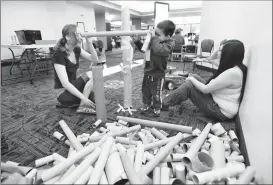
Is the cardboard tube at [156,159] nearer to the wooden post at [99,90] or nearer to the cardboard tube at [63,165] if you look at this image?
the cardboard tube at [63,165]

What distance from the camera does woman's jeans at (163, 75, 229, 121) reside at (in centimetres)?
181

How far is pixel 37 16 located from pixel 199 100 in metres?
7.08

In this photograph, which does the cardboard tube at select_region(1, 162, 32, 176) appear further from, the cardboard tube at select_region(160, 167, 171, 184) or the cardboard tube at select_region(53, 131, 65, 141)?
the cardboard tube at select_region(160, 167, 171, 184)

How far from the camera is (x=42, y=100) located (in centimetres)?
265

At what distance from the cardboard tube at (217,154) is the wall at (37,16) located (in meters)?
6.76

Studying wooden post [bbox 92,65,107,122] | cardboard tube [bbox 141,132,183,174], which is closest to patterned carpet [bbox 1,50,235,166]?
wooden post [bbox 92,65,107,122]

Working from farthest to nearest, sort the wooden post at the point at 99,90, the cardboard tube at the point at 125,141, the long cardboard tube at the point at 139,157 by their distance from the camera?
the wooden post at the point at 99,90 → the cardboard tube at the point at 125,141 → the long cardboard tube at the point at 139,157

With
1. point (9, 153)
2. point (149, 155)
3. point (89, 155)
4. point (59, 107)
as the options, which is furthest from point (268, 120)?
point (59, 107)

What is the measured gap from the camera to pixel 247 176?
91cm

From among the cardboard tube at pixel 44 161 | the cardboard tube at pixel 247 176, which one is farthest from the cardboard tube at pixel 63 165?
the cardboard tube at pixel 247 176

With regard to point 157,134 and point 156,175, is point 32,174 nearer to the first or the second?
point 156,175

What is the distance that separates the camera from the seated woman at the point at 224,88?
1.59 meters

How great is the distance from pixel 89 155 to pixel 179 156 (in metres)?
0.64

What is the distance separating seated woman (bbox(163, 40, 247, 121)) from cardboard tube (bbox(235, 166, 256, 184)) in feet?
2.94
